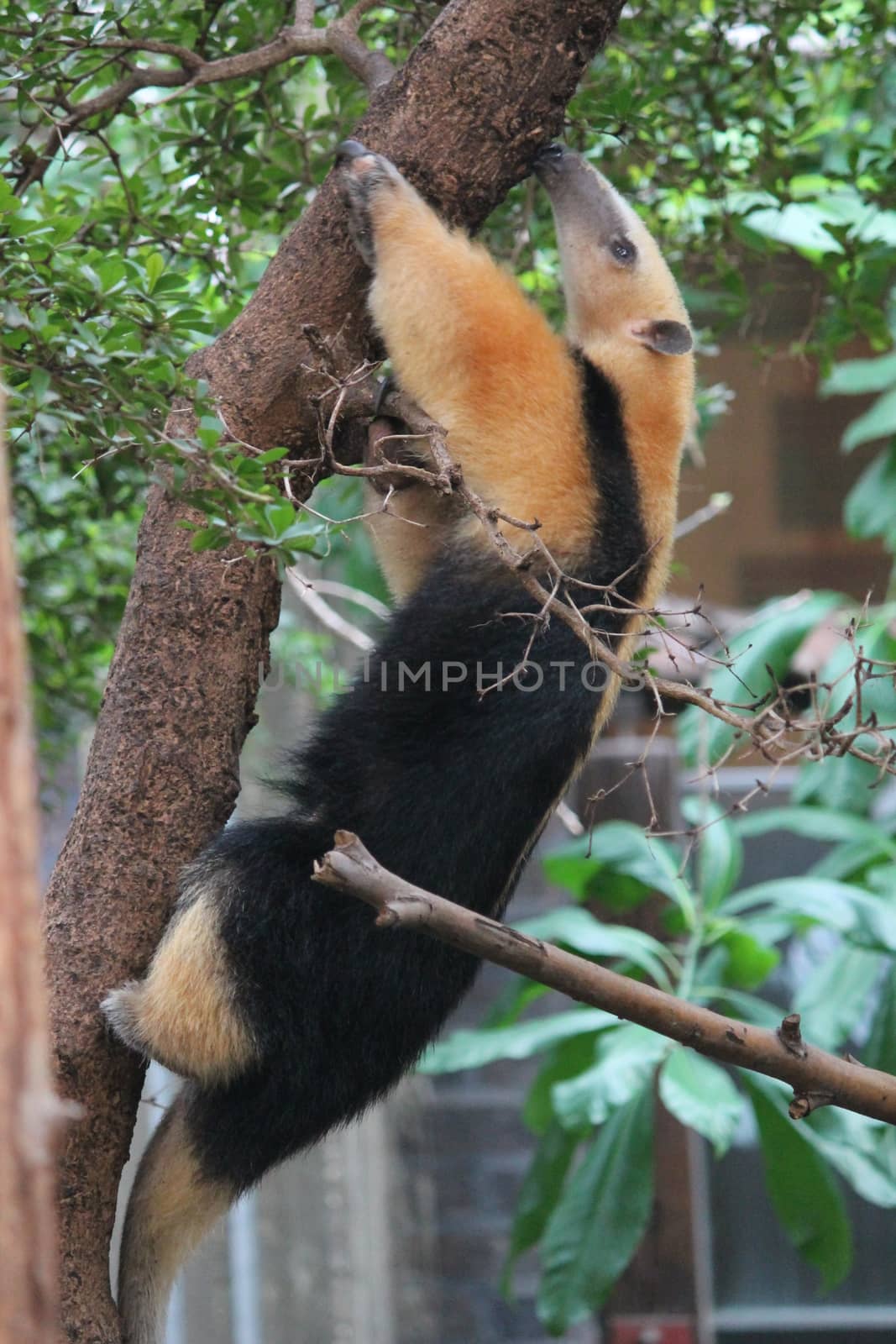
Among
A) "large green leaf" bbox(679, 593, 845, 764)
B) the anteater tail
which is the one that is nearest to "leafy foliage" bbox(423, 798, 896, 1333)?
"large green leaf" bbox(679, 593, 845, 764)

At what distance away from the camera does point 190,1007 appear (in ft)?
8.04

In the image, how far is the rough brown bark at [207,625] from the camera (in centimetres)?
239

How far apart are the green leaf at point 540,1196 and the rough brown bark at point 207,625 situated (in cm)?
302

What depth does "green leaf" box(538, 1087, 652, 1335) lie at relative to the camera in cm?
471

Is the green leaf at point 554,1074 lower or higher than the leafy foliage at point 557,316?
lower

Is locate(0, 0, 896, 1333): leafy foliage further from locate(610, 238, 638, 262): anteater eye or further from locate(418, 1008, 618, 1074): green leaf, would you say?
locate(610, 238, 638, 262): anteater eye

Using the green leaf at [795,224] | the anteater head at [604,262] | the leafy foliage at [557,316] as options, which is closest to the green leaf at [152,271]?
the leafy foliage at [557,316]

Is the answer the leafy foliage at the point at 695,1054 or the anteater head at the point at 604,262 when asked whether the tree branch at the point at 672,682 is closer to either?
the anteater head at the point at 604,262

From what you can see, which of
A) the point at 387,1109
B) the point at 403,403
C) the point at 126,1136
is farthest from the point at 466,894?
the point at 387,1109

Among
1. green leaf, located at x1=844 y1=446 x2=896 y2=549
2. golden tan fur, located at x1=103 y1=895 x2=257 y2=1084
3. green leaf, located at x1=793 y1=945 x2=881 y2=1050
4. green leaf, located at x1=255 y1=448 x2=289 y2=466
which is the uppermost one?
green leaf, located at x1=255 y1=448 x2=289 y2=466

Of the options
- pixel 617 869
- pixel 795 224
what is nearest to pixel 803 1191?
pixel 617 869

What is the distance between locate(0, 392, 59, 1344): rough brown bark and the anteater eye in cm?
244

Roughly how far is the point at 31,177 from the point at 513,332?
40.5 inches

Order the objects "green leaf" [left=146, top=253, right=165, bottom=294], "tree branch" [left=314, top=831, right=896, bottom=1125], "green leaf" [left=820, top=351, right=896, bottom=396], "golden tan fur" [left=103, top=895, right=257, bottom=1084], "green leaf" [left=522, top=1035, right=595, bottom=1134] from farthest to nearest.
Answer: "green leaf" [left=820, top=351, right=896, bottom=396], "green leaf" [left=522, top=1035, right=595, bottom=1134], "golden tan fur" [left=103, top=895, right=257, bottom=1084], "green leaf" [left=146, top=253, right=165, bottom=294], "tree branch" [left=314, top=831, right=896, bottom=1125]
